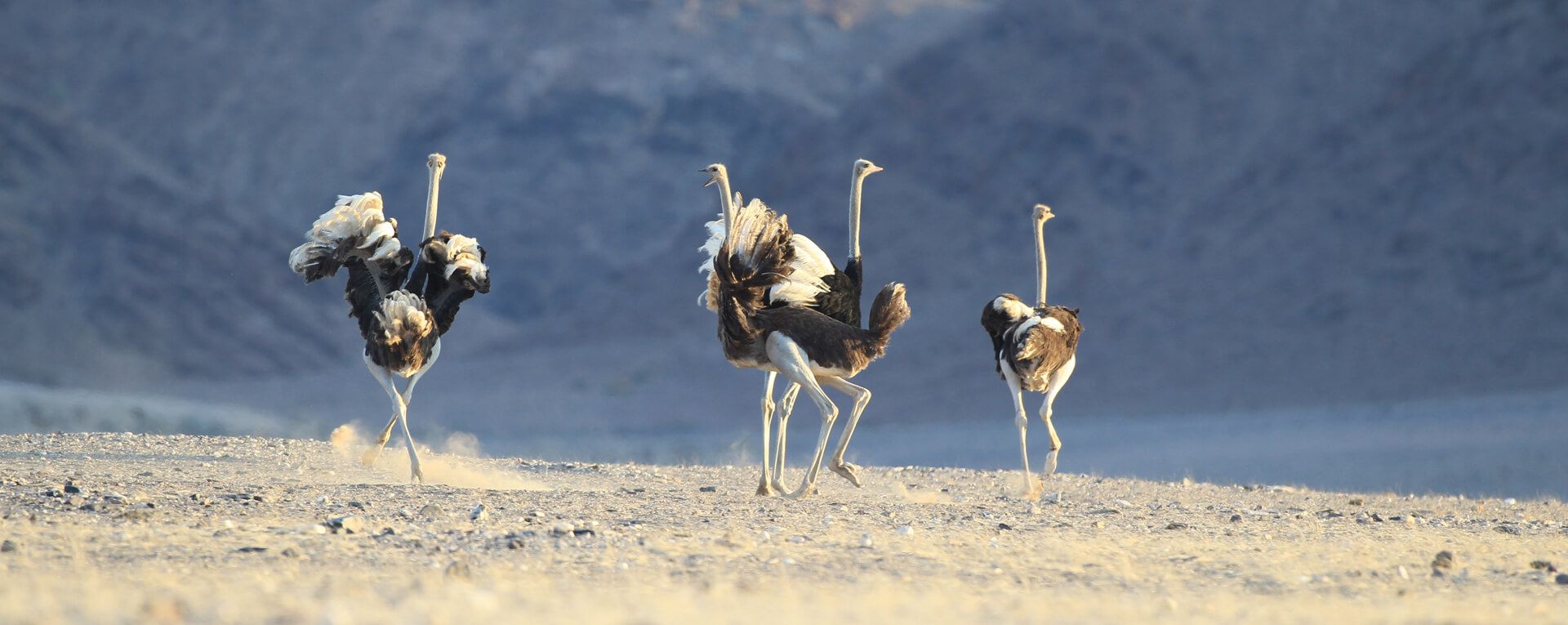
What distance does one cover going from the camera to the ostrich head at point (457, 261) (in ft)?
45.6

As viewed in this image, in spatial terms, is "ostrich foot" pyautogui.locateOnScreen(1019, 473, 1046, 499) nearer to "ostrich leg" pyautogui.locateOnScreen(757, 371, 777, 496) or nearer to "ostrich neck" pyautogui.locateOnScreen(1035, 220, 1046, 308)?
"ostrich neck" pyautogui.locateOnScreen(1035, 220, 1046, 308)

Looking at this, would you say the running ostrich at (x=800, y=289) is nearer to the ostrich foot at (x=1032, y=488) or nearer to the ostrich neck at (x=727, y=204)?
the ostrich neck at (x=727, y=204)

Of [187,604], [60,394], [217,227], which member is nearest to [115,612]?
[187,604]

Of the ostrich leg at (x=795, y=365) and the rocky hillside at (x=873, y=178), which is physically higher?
the rocky hillside at (x=873, y=178)

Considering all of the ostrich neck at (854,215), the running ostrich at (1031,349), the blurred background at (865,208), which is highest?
the blurred background at (865,208)

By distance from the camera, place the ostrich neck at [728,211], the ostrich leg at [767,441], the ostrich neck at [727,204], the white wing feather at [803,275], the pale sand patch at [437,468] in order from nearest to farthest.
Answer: the ostrich neck at [728,211]
the ostrich neck at [727,204]
the white wing feather at [803,275]
the ostrich leg at [767,441]
the pale sand patch at [437,468]

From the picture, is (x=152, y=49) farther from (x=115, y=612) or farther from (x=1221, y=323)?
(x=115, y=612)

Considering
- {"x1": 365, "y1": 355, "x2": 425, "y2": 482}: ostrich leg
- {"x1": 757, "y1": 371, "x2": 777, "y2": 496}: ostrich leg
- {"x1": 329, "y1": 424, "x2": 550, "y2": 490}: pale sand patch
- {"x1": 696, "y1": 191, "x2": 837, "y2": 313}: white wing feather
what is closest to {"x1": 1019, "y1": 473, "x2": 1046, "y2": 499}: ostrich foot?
{"x1": 757, "y1": 371, "x2": 777, "y2": 496}: ostrich leg

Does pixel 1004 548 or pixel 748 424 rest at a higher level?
pixel 748 424

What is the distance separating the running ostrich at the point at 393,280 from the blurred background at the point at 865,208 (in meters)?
11.6

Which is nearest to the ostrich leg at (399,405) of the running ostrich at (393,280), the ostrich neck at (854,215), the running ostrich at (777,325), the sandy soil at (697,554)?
the running ostrich at (393,280)

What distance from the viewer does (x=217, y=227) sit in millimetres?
54250

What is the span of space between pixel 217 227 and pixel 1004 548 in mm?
47843

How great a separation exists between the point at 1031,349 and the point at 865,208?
36.3 metres
